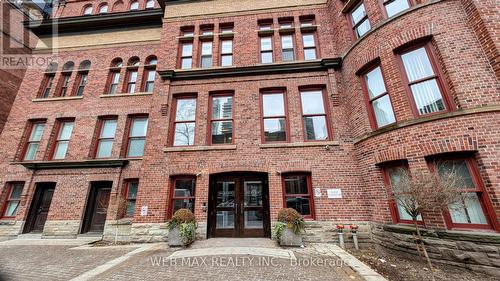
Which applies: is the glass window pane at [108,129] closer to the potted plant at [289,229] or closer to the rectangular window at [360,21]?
the potted plant at [289,229]

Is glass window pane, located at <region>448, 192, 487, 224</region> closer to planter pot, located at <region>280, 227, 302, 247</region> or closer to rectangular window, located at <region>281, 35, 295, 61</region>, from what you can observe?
planter pot, located at <region>280, 227, 302, 247</region>

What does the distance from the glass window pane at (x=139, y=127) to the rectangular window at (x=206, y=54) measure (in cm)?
449

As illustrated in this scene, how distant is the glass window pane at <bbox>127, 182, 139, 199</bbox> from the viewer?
9445 millimetres

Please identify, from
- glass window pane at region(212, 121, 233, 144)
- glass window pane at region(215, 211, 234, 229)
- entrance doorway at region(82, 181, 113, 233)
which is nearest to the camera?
glass window pane at region(215, 211, 234, 229)

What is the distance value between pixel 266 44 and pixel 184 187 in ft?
25.8

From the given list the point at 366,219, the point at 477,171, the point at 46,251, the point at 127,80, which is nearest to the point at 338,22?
the point at 477,171

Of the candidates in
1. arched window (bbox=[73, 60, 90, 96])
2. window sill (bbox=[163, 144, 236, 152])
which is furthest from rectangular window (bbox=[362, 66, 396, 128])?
arched window (bbox=[73, 60, 90, 96])

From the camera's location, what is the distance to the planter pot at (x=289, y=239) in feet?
20.7

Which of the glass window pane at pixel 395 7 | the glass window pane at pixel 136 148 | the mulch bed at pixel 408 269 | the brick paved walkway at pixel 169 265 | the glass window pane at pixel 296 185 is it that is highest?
the glass window pane at pixel 395 7

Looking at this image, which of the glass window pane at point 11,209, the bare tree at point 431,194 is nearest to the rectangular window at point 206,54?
the bare tree at point 431,194

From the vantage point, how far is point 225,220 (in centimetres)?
781

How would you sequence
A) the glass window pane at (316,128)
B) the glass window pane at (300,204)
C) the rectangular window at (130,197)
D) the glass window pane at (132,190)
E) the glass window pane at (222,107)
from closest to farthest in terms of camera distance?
the glass window pane at (300,204) → the glass window pane at (316,128) → the glass window pane at (222,107) → the rectangular window at (130,197) → the glass window pane at (132,190)

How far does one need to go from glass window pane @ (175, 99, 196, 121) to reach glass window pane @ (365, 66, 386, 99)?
737 centimetres

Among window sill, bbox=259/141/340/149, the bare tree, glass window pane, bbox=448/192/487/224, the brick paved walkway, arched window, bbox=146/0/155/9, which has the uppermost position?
arched window, bbox=146/0/155/9
